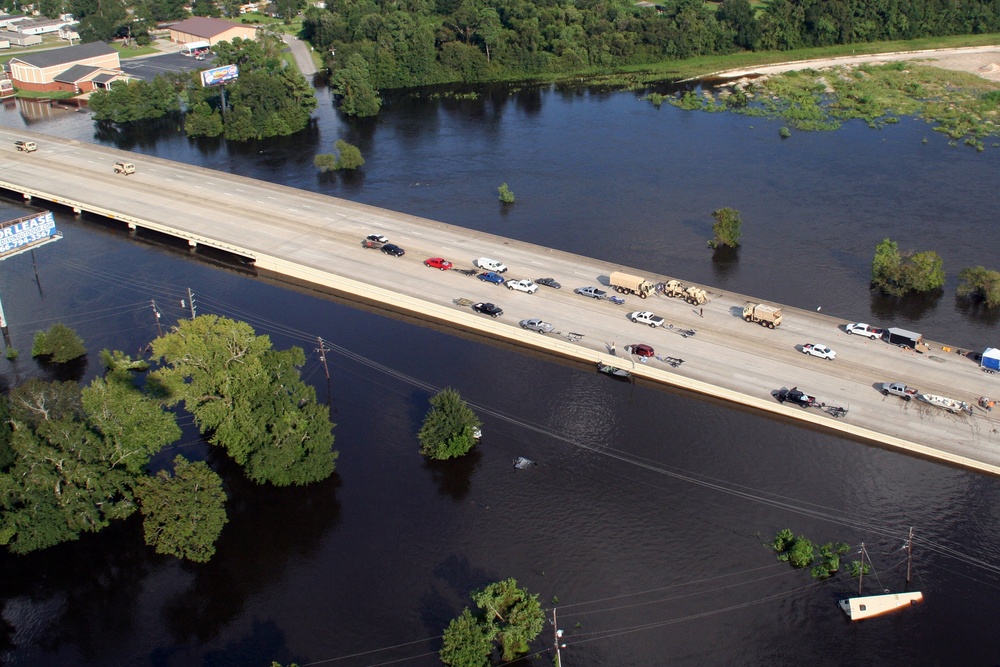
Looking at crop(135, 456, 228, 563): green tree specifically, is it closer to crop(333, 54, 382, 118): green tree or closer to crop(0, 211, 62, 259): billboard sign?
crop(0, 211, 62, 259): billboard sign

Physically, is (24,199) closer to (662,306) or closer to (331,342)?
(331,342)

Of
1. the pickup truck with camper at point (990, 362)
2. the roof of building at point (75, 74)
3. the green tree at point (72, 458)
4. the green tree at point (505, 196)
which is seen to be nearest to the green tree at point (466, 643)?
the green tree at point (72, 458)

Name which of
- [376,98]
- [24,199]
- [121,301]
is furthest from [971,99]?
[24,199]

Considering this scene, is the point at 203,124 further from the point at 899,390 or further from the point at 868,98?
the point at 899,390

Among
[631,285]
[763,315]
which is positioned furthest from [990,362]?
[631,285]

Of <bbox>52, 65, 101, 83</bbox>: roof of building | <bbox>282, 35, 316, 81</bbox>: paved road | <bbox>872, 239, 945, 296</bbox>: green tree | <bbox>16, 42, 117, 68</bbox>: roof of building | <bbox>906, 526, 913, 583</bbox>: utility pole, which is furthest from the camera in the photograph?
<bbox>282, 35, 316, 81</bbox>: paved road

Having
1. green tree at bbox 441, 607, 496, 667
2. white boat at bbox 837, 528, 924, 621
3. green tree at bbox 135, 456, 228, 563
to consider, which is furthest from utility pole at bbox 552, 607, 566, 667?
green tree at bbox 135, 456, 228, 563
